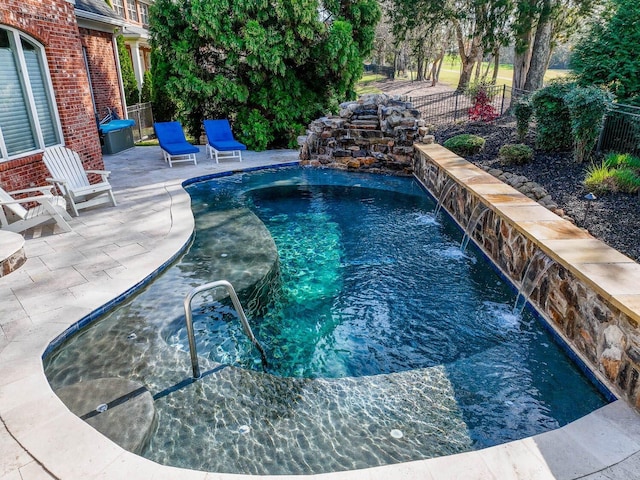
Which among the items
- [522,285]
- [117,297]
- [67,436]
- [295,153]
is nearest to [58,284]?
[117,297]

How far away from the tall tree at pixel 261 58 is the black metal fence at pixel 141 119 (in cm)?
285

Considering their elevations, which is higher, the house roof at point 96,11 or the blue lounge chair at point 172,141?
the house roof at point 96,11

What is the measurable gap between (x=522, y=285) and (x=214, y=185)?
665cm

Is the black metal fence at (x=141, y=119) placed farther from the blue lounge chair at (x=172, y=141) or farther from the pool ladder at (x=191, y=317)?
the pool ladder at (x=191, y=317)

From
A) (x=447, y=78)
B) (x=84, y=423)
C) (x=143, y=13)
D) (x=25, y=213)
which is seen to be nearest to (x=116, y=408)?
(x=84, y=423)

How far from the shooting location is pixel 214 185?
31.2 feet

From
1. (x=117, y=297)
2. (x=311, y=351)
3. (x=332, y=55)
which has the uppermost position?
(x=332, y=55)

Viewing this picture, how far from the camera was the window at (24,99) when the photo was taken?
22.0 ft

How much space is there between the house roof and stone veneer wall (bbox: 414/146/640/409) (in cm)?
1075

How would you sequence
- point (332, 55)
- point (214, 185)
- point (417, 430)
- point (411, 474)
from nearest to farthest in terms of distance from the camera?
1. point (411, 474)
2. point (417, 430)
3. point (214, 185)
4. point (332, 55)

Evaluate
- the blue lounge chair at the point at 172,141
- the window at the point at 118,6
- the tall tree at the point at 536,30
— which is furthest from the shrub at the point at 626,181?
the window at the point at 118,6

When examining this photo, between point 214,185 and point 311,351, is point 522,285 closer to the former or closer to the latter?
point 311,351

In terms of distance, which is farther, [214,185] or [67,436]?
[214,185]

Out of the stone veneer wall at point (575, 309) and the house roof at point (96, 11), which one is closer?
the stone veneer wall at point (575, 309)
